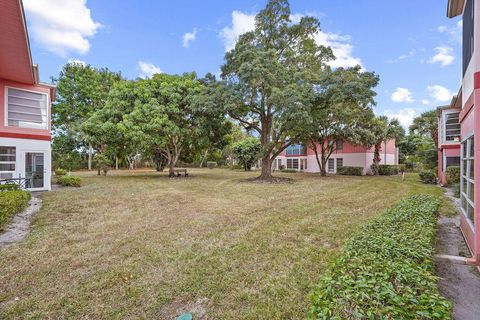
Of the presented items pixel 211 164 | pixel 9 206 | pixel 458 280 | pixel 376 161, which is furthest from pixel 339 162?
pixel 9 206

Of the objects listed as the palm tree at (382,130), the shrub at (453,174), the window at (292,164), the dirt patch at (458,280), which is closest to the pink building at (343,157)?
the window at (292,164)

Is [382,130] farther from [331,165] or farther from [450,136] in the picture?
[331,165]

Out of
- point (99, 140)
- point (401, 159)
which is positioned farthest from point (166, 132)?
point (401, 159)

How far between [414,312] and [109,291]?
10.7 feet

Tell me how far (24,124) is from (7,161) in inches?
72.0

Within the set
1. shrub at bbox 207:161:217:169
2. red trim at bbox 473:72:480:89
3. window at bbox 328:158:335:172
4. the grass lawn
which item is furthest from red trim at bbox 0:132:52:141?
shrub at bbox 207:161:217:169

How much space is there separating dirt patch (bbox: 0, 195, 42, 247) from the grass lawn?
0.23 metres

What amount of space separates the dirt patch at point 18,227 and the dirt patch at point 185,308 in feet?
13.7

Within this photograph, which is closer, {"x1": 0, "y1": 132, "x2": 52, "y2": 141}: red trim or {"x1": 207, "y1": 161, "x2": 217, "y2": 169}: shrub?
{"x1": 0, "y1": 132, "x2": 52, "y2": 141}: red trim

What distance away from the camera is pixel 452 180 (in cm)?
1380

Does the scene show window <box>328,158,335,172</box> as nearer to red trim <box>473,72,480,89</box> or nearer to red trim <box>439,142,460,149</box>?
red trim <box>439,142,460,149</box>

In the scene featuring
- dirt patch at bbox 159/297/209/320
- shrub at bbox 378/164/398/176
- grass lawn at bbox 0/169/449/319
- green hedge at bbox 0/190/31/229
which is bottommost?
dirt patch at bbox 159/297/209/320

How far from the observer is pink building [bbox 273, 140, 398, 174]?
24969mm

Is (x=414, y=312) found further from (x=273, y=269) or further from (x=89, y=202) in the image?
(x=89, y=202)
